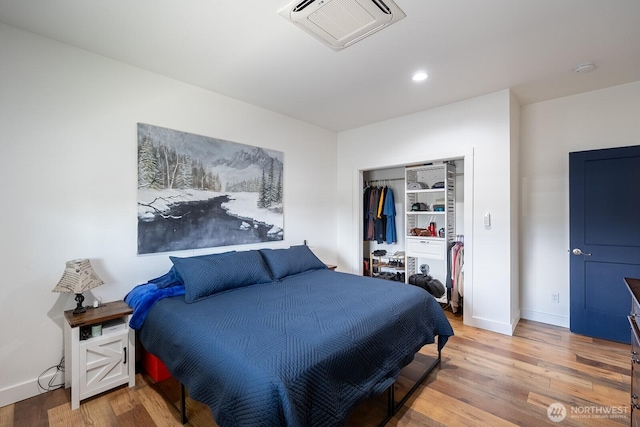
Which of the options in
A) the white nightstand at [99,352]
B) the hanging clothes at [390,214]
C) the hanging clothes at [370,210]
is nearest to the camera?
the white nightstand at [99,352]

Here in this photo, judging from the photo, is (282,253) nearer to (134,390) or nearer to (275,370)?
(134,390)

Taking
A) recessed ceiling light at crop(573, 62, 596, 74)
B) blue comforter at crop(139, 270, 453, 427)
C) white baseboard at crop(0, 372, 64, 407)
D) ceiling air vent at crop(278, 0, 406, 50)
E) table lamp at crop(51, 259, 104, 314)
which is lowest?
white baseboard at crop(0, 372, 64, 407)

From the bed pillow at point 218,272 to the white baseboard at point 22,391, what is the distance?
1172 mm

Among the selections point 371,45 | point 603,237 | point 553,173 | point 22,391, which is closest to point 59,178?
point 22,391

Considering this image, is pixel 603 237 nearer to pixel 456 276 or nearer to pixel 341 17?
pixel 456 276

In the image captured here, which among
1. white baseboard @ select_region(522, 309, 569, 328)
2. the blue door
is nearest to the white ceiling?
the blue door

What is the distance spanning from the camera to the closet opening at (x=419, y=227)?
3.77m

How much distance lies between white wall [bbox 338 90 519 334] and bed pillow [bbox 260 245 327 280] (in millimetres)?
1802

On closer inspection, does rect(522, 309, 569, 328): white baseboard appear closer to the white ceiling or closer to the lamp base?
the white ceiling

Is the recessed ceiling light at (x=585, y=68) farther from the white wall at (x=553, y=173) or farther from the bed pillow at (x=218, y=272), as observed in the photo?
the bed pillow at (x=218, y=272)

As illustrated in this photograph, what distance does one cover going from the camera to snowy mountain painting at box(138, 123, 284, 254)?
2.59m

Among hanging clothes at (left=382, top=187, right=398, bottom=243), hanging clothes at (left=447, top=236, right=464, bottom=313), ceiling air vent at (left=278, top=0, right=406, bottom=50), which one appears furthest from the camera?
hanging clothes at (left=382, top=187, right=398, bottom=243)

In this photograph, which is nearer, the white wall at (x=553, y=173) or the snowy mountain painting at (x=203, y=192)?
the snowy mountain painting at (x=203, y=192)

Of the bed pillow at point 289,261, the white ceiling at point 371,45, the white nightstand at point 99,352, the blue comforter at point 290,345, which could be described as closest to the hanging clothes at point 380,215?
the bed pillow at point 289,261
